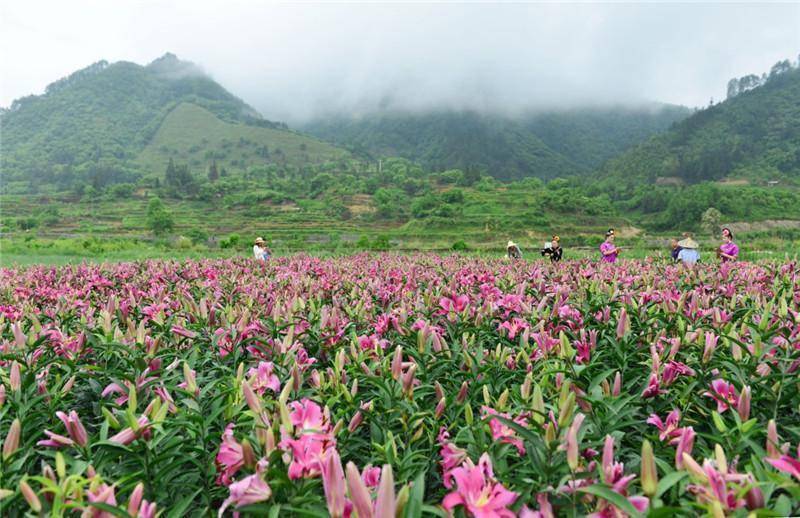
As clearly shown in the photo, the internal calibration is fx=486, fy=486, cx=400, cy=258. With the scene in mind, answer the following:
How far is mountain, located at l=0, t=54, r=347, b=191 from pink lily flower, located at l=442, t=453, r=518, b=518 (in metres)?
85.4

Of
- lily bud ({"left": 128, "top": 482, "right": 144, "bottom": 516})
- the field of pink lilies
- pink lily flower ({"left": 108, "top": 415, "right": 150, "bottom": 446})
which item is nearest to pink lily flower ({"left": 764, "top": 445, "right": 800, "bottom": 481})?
the field of pink lilies

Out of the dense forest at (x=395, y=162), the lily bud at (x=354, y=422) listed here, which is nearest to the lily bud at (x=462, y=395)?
the lily bud at (x=354, y=422)

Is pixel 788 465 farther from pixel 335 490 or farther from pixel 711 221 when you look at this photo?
pixel 711 221

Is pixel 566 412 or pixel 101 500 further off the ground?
pixel 566 412

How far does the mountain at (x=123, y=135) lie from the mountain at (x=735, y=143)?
6566 centimetres

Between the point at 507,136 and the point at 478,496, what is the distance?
158 metres

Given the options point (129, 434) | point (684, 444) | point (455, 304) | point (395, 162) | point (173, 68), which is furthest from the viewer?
point (173, 68)

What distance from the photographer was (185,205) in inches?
2574

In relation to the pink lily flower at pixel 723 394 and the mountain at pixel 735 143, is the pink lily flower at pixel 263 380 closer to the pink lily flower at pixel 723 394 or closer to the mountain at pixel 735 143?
the pink lily flower at pixel 723 394

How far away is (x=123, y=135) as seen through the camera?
115938mm

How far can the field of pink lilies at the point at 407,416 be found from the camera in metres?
0.93

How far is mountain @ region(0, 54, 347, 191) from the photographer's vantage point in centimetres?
9219

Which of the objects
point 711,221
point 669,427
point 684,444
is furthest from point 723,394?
point 711,221

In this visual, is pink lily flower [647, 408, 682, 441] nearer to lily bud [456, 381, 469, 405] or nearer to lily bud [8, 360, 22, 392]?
lily bud [456, 381, 469, 405]
